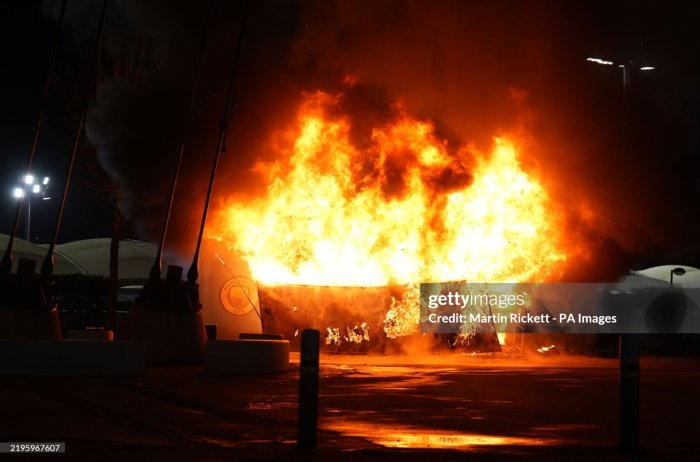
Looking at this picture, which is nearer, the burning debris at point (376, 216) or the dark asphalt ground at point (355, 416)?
the dark asphalt ground at point (355, 416)

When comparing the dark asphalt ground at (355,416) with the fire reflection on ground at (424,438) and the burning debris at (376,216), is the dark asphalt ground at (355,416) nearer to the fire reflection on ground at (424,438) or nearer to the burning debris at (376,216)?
the fire reflection on ground at (424,438)

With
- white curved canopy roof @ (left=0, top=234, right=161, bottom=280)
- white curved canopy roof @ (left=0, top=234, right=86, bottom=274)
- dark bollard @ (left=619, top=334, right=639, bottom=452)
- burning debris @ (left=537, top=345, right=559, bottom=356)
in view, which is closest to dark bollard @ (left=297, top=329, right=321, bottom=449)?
dark bollard @ (left=619, top=334, right=639, bottom=452)

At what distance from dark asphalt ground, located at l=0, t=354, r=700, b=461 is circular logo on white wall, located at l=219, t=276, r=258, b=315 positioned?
1358cm

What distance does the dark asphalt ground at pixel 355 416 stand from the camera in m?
9.58

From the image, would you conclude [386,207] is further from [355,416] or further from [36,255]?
[36,255]

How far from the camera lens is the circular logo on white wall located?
3481 cm

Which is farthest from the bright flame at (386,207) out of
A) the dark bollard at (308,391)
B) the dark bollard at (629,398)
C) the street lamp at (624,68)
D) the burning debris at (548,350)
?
the dark bollard at (308,391)

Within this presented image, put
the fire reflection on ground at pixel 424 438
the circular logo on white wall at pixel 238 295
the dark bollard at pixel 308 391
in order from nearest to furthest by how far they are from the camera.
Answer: the dark bollard at pixel 308 391 → the fire reflection on ground at pixel 424 438 → the circular logo on white wall at pixel 238 295

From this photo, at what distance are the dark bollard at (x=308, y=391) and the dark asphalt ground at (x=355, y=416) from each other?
0.53 feet

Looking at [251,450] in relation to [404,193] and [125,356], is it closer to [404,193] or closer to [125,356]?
[125,356]

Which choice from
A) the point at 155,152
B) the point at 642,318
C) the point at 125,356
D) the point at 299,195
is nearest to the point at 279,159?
the point at 299,195

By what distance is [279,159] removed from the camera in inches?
1248

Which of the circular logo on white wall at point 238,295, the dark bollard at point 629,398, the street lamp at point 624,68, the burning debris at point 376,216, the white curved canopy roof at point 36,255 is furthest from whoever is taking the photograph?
the white curved canopy roof at point 36,255

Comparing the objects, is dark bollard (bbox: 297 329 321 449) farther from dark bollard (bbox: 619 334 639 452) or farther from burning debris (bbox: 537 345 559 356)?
burning debris (bbox: 537 345 559 356)
